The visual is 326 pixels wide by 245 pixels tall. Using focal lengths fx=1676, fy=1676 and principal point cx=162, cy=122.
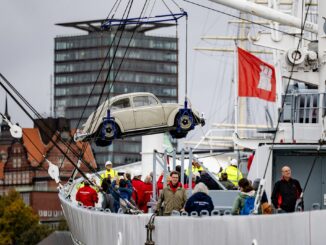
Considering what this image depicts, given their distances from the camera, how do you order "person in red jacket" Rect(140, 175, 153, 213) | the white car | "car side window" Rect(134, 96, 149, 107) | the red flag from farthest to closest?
the red flag < "car side window" Rect(134, 96, 149, 107) < the white car < "person in red jacket" Rect(140, 175, 153, 213)

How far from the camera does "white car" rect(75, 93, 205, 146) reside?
130 feet

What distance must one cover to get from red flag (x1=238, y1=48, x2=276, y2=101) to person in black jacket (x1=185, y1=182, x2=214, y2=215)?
19651 millimetres

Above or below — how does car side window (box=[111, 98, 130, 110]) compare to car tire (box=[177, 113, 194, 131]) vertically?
above

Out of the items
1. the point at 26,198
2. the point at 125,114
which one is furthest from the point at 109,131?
the point at 26,198

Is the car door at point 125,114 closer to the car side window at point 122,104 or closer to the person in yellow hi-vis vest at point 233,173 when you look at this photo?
the car side window at point 122,104

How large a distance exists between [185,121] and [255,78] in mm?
5624

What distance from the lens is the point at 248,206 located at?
25250mm

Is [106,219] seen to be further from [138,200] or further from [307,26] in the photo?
[307,26]

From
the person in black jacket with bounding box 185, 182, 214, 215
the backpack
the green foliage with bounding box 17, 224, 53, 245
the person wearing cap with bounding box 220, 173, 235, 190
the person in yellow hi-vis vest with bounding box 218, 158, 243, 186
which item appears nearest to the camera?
the person in black jacket with bounding box 185, 182, 214, 215

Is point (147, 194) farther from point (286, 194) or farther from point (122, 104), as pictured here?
point (122, 104)

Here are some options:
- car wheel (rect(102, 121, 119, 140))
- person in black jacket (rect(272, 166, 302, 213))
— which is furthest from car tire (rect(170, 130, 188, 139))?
person in black jacket (rect(272, 166, 302, 213))

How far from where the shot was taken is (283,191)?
2564 cm

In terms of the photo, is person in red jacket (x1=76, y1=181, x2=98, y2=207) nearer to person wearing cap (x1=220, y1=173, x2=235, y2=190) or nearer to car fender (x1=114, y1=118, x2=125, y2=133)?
person wearing cap (x1=220, y1=173, x2=235, y2=190)

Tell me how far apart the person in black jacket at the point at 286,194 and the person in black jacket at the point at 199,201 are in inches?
44.9
